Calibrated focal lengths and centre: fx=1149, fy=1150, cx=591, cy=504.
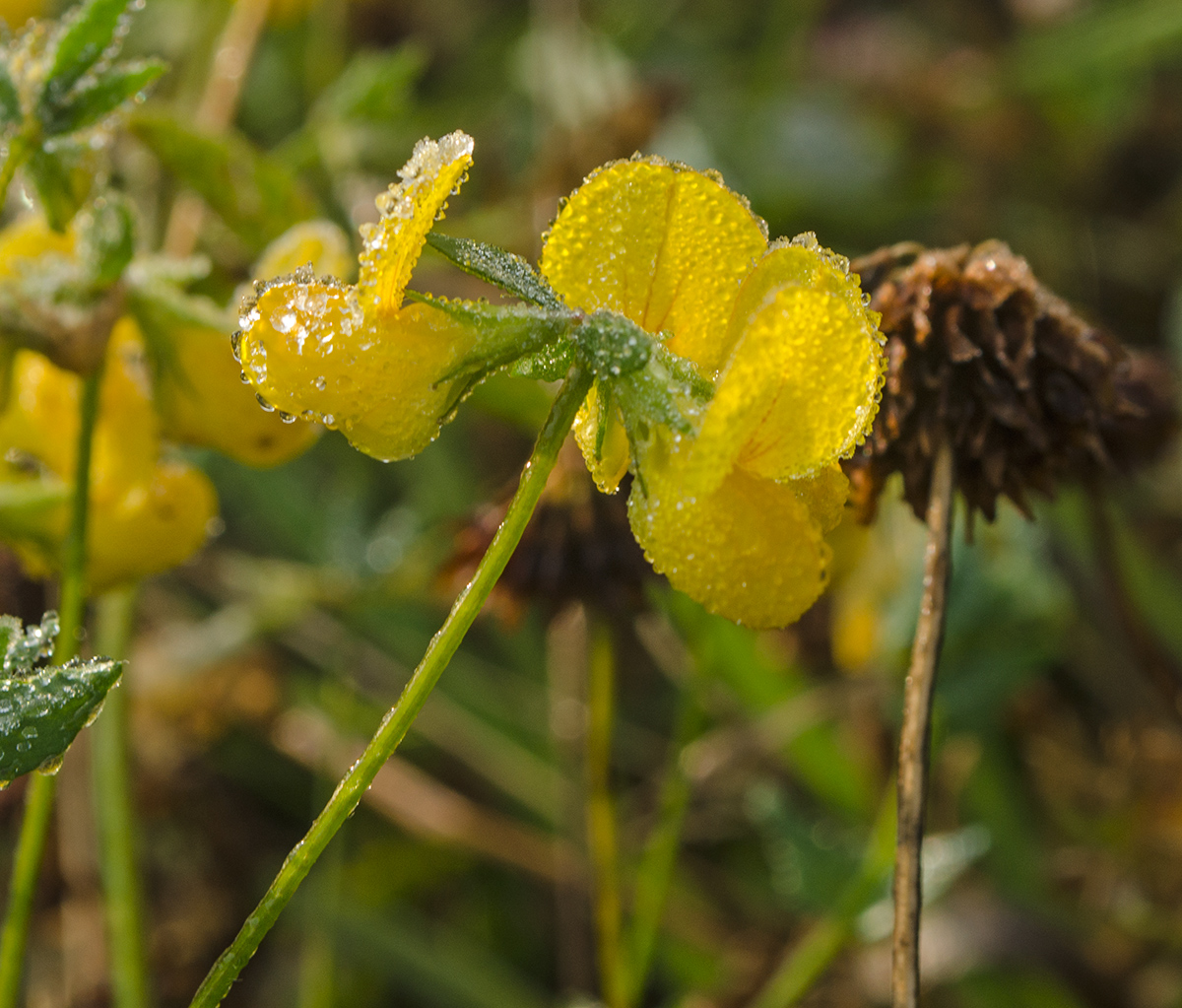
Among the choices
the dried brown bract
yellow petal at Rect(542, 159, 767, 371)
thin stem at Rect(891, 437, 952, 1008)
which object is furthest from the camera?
the dried brown bract

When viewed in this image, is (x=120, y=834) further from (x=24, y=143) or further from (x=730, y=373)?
(x=730, y=373)

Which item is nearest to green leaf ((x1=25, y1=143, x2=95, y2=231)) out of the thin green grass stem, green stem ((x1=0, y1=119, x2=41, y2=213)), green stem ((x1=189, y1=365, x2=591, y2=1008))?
green stem ((x1=0, y1=119, x2=41, y2=213))

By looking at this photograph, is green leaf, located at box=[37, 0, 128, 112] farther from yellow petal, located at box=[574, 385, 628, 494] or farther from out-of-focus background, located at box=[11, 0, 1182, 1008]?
yellow petal, located at box=[574, 385, 628, 494]

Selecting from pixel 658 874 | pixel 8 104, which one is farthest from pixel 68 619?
pixel 658 874

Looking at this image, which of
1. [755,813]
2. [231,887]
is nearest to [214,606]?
[231,887]

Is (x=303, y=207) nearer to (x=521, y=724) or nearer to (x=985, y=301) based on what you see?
(x=985, y=301)

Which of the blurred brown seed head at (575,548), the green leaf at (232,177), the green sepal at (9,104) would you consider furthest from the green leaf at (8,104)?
the blurred brown seed head at (575,548)

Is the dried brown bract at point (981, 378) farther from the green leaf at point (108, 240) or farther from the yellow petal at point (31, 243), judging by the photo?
the yellow petal at point (31, 243)
